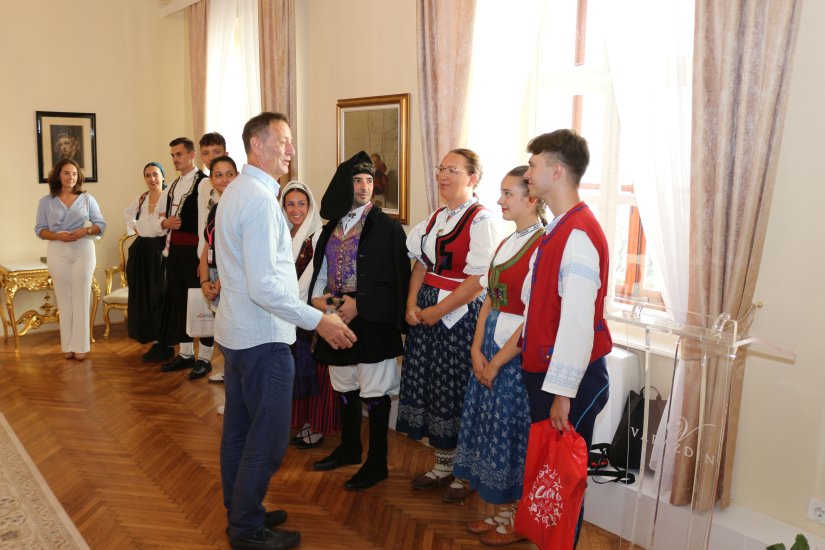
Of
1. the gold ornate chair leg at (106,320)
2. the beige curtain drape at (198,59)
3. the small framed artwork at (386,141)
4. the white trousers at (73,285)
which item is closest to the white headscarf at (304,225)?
the small framed artwork at (386,141)

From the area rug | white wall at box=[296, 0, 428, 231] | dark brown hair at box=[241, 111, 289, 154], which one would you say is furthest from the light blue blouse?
dark brown hair at box=[241, 111, 289, 154]

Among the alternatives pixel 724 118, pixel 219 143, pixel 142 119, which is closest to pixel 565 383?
pixel 724 118

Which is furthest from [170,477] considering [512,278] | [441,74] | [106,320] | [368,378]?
[106,320]

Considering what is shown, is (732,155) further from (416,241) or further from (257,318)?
(257,318)

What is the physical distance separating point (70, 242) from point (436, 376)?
3999 millimetres

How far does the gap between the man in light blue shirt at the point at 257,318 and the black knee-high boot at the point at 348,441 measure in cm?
91

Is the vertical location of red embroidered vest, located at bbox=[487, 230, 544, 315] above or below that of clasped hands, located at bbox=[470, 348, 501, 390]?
above

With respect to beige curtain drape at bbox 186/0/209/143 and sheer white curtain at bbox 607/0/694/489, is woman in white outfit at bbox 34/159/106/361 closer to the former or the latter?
beige curtain drape at bbox 186/0/209/143

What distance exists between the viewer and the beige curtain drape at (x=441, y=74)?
154 inches

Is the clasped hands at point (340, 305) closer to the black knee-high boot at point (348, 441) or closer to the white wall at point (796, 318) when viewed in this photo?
the black knee-high boot at point (348, 441)

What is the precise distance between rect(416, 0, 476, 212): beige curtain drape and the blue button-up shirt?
1480mm

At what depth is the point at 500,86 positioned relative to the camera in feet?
12.7

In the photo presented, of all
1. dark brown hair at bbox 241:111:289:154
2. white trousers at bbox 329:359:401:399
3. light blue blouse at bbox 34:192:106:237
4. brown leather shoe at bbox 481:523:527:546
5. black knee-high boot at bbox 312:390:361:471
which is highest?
dark brown hair at bbox 241:111:289:154

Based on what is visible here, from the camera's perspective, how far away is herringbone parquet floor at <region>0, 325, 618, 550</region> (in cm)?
324
